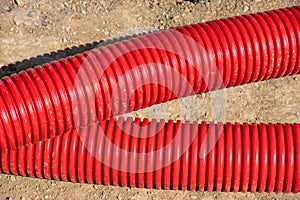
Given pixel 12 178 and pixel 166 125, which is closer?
pixel 166 125

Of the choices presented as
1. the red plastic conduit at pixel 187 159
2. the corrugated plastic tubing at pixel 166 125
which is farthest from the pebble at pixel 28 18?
the red plastic conduit at pixel 187 159

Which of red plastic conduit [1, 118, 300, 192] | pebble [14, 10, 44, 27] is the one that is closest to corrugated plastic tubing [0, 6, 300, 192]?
red plastic conduit [1, 118, 300, 192]

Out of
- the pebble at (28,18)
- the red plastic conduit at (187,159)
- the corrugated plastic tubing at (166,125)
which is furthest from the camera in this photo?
the pebble at (28,18)

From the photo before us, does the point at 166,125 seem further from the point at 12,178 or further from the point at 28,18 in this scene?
the point at 28,18

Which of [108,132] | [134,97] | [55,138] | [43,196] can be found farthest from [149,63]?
[43,196]

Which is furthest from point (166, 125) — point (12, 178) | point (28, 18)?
point (28, 18)

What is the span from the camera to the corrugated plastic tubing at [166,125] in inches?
214

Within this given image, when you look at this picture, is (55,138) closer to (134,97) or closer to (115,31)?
(134,97)

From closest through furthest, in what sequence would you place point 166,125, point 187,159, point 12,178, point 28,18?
point 187,159 → point 166,125 → point 12,178 → point 28,18

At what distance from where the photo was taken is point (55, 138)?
5723mm

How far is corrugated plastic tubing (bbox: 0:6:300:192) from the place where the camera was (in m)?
5.43

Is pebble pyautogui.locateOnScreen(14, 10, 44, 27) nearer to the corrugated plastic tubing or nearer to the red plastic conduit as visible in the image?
the corrugated plastic tubing

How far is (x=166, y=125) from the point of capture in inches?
229

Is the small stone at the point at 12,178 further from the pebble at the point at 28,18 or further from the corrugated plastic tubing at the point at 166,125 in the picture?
the pebble at the point at 28,18
